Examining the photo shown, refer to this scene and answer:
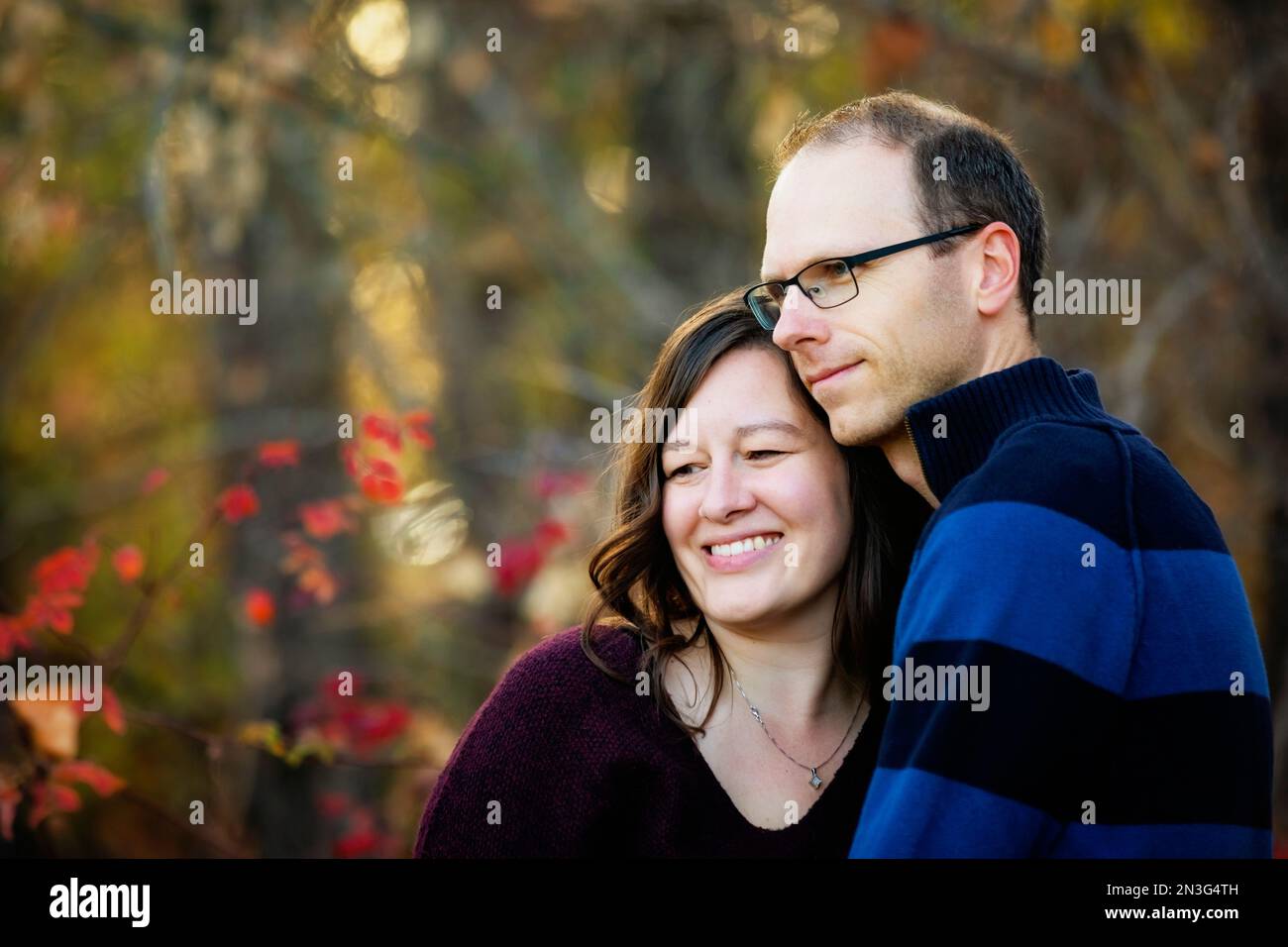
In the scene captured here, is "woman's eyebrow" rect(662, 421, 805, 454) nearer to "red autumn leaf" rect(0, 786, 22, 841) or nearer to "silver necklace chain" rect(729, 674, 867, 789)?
"silver necklace chain" rect(729, 674, 867, 789)

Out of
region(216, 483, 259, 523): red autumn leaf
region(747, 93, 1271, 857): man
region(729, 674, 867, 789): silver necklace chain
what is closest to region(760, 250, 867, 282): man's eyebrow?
region(747, 93, 1271, 857): man

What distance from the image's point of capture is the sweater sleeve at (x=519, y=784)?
251 cm

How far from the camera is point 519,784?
8.31 feet

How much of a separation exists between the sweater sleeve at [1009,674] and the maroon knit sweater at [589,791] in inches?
20.4

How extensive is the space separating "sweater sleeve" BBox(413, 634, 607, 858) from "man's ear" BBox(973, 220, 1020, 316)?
1.10 metres

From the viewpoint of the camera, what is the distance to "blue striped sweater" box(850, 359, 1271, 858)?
1940 millimetres

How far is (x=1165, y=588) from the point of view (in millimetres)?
2076

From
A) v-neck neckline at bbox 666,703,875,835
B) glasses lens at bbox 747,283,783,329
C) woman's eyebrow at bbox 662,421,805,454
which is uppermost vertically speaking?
glasses lens at bbox 747,283,783,329

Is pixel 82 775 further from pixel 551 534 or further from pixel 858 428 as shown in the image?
pixel 858 428

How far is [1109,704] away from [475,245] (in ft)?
25.4

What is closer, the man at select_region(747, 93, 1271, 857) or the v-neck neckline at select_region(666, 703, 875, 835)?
the man at select_region(747, 93, 1271, 857)

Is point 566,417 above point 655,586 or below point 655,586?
above
